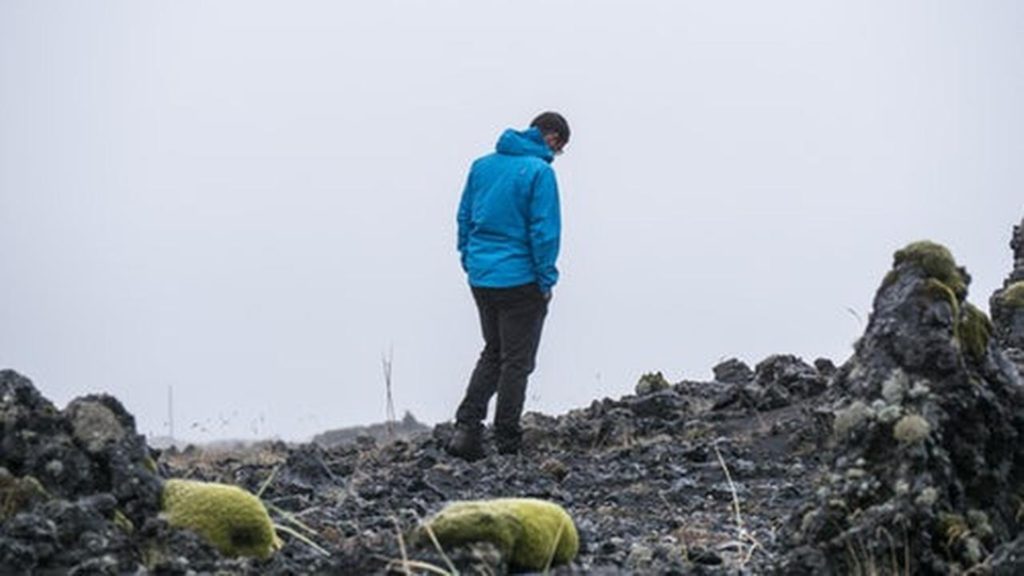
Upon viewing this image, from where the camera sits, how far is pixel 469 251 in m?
14.6

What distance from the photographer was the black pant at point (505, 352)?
14.3 metres

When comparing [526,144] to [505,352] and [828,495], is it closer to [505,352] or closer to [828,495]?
[505,352]

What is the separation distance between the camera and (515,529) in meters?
6.65

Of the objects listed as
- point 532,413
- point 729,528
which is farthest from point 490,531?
point 532,413

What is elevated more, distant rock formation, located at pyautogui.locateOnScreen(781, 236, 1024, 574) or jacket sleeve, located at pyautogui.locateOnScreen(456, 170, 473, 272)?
jacket sleeve, located at pyautogui.locateOnScreen(456, 170, 473, 272)

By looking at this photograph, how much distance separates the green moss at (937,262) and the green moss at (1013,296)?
8.25 meters

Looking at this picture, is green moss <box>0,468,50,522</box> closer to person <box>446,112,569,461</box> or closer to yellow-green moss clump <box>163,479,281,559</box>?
yellow-green moss clump <box>163,479,281,559</box>

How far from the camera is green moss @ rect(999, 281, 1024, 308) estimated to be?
15.4m

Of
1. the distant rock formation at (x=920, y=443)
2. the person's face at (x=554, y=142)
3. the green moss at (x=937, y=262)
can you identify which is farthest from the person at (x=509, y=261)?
the green moss at (x=937, y=262)

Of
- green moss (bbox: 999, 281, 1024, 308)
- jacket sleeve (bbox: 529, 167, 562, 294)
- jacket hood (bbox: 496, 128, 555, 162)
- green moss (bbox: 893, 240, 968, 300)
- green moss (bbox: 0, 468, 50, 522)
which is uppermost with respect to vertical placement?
jacket hood (bbox: 496, 128, 555, 162)

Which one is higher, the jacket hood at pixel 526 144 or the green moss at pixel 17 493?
the jacket hood at pixel 526 144

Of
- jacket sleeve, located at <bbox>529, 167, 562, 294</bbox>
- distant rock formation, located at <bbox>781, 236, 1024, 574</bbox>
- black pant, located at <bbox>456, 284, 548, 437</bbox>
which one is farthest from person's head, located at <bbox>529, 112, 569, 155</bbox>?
distant rock formation, located at <bbox>781, 236, 1024, 574</bbox>

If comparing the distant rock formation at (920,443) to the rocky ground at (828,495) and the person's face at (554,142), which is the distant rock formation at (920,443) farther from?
the person's face at (554,142)

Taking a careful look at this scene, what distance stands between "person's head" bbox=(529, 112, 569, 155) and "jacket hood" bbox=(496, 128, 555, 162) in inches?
1.7
